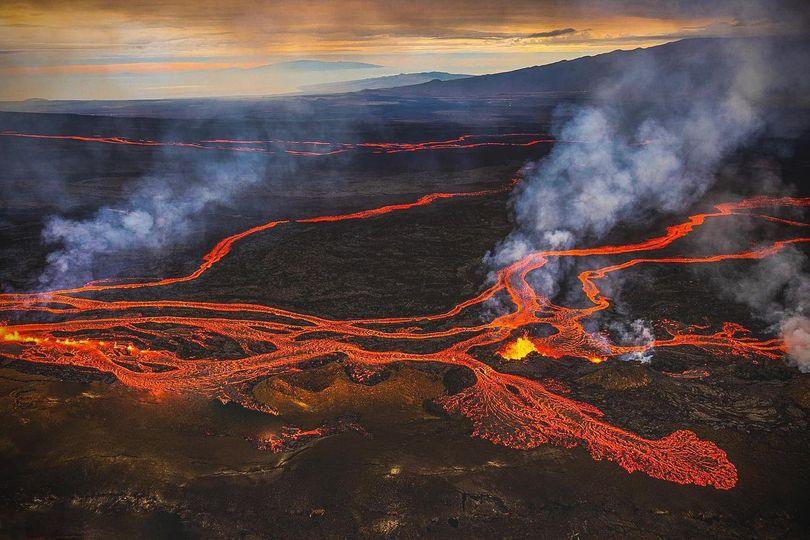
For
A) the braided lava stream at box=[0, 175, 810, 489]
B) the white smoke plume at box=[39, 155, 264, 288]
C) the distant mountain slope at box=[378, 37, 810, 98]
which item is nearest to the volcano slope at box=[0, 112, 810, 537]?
the braided lava stream at box=[0, 175, 810, 489]

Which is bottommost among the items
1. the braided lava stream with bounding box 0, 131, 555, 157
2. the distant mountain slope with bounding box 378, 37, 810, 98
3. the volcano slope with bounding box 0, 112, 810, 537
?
the volcano slope with bounding box 0, 112, 810, 537

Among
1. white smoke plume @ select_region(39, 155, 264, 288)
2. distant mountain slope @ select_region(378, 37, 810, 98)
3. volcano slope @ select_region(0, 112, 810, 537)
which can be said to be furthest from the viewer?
distant mountain slope @ select_region(378, 37, 810, 98)

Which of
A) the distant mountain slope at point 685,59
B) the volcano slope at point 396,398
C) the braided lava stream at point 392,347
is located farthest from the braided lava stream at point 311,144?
the distant mountain slope at point 685,59

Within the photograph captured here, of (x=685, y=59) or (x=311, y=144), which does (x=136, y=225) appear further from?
(x=685, y=59)

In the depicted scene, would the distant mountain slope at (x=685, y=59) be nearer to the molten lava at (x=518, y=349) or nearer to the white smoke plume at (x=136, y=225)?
the white smoke plume at (x=136, y=225)

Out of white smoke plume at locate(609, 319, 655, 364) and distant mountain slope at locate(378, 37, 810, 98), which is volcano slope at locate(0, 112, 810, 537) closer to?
white smoke plume at locate(609, 319, 655, 364)

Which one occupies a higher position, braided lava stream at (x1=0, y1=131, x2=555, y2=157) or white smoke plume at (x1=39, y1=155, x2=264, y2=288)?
braided lava stream at (x1=0, y1=131, x2=555, y2=157)

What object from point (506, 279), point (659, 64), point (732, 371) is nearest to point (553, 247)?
point (506, 279)

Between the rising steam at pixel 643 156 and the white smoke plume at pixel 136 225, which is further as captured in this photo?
the rising steam at pixel 643 156
